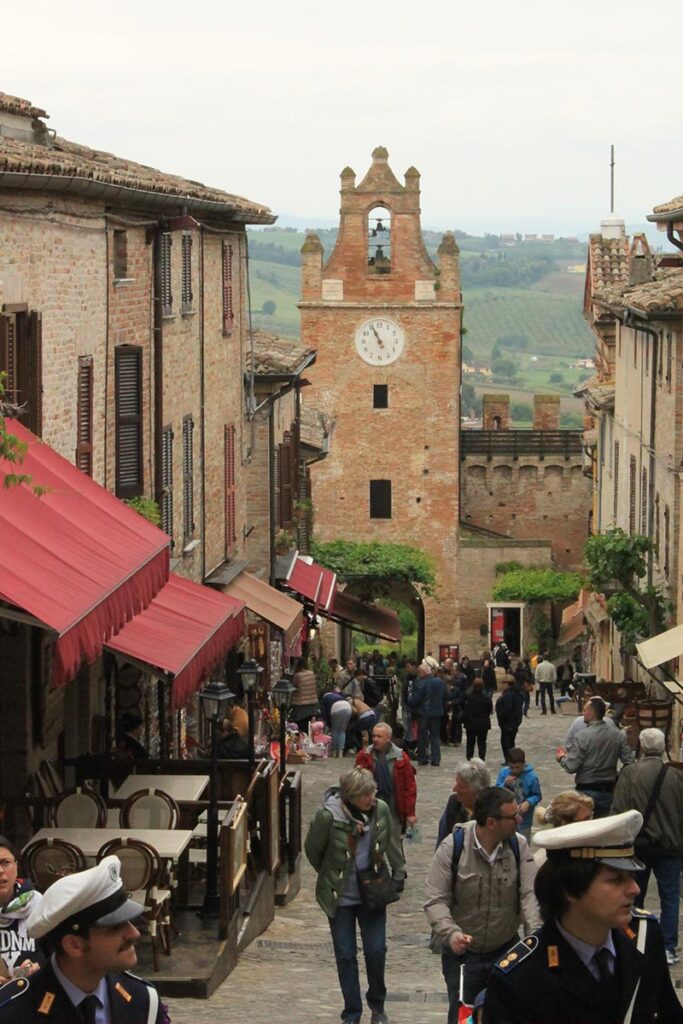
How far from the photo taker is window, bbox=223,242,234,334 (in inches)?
1049

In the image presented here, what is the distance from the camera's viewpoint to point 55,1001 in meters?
5.35

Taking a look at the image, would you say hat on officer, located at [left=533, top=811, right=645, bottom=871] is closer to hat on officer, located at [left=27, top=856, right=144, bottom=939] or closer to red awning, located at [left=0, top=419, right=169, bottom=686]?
hat on officer, located at [left=27, top=856, right=144, bottom=939]

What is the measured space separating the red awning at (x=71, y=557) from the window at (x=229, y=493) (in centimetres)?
1203

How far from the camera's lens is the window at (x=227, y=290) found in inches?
1049

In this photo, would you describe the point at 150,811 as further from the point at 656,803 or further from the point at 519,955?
the point at 519,955

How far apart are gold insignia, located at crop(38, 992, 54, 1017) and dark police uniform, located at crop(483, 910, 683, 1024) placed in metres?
1.17

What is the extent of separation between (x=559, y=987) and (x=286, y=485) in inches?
1071

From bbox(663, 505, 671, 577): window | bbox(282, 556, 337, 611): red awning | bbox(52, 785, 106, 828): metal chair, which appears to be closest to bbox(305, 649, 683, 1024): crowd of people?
bbox(52, 785, 106, 828): metal chair

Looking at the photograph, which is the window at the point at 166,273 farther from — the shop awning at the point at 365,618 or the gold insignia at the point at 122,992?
the gold insignia at the point at 122,992

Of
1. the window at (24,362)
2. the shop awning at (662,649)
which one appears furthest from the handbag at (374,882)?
the shop awning at (662,649)

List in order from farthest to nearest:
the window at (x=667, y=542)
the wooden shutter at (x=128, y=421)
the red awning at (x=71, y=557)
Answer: the window at (x=667, y=542) → the wooden shutter at (x=128, y=421) → the red awning at (x=71, y=557)

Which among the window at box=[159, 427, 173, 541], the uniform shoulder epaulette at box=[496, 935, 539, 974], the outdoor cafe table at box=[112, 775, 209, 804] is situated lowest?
the outdoor cafe table at box=[112, 775, 209, 804]

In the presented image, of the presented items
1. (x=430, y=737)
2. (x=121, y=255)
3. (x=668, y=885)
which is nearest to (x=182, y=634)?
(x=668, y=885)

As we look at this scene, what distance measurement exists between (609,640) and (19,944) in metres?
32.9
